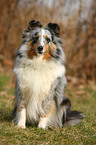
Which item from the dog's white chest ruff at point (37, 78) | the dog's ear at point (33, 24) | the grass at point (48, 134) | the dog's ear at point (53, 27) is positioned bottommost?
the grass at point (48, 134)

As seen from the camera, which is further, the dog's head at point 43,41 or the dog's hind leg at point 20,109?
the dog's hind leg at point 20,109

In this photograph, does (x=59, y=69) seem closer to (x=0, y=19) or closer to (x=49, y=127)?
(x=49, y=127)

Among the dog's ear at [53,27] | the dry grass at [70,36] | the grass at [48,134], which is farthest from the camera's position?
the dry grass at [70,36]

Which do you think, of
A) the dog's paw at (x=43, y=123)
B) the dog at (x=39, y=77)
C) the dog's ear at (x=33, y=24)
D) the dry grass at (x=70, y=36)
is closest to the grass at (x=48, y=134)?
the dog's paw at (x=43, y=123)

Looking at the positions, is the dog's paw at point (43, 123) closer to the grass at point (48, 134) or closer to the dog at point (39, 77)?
the dog at point (39, 77)

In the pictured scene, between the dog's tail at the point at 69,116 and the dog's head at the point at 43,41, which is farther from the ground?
→ the dog's head at the point at 43,41

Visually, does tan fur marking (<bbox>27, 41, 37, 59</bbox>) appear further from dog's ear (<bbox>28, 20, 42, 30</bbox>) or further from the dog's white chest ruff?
dog's ear (<bbox>28, 20, 42, 30</bbox>)

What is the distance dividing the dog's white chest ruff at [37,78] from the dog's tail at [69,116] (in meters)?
0.62

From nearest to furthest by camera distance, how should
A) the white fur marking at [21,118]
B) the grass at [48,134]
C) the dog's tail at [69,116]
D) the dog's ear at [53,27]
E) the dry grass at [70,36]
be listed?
1. the grass at [48,134]
2. the white fur marking at [21,118]
3. the dog's ear at [53,27]
4. the dog's tail at [69,116]
5. the dry grass at [70,36]

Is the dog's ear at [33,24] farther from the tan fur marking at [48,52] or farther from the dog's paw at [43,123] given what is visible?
the dog's paw at [43,123]

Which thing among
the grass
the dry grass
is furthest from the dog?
the dry grass

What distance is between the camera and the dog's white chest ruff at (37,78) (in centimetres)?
398

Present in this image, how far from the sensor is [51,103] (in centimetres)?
406

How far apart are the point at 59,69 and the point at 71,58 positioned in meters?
6.47
